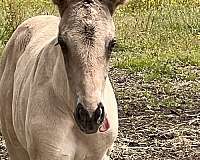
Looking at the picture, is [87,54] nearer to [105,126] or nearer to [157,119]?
[105,126]

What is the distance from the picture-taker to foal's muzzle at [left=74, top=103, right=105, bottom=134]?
10.2 ft

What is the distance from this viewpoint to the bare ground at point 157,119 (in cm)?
560

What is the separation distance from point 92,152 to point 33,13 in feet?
28.0

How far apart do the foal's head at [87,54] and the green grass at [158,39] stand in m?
4.73

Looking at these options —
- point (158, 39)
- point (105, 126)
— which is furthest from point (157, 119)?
point (158, 39)

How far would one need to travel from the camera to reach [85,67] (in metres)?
3.17

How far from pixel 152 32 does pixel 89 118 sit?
8451mm

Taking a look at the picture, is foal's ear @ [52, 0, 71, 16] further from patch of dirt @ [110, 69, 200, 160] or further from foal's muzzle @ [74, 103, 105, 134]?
patch of dirt @ [110, 69, 200, 160]

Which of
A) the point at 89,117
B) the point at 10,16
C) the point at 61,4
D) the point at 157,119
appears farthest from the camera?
the point at 10,16

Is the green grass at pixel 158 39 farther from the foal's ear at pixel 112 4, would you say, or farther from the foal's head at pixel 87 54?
the foal's head at pixel 87 54

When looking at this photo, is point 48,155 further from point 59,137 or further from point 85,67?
point 85,67

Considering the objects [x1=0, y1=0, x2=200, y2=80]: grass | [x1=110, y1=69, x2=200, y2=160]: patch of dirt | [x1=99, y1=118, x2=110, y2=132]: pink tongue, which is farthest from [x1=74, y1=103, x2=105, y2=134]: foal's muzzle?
[x1=0, y1=0, x2=200, y2=80]: grass

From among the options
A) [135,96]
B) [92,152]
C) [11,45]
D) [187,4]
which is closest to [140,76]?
[135,96]

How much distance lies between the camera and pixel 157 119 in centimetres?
640
